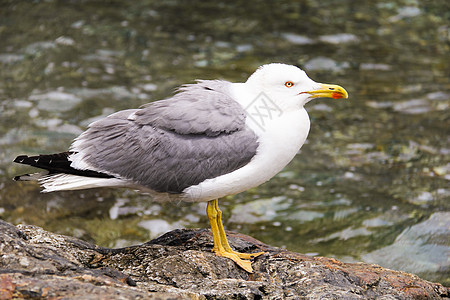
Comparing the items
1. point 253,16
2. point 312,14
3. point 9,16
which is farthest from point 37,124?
point 312,14

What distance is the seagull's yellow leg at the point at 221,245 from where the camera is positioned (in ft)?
16.7

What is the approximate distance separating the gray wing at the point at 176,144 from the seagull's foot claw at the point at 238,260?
0.64 metres

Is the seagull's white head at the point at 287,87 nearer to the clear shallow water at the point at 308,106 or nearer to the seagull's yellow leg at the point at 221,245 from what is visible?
the seagull's yellow leg at the point at 221,245

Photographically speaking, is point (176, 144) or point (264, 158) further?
point (176, 144)

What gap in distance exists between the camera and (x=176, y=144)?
5.11 m

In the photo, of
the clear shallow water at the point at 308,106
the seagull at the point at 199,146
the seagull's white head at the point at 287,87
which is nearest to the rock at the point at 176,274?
the seagull at the point at 199,146

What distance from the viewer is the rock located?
11.9 ft

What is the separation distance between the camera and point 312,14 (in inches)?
558

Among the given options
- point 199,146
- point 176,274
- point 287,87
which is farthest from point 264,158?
point 176,274

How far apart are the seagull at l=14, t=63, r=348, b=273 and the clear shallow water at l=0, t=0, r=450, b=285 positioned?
2991 mm

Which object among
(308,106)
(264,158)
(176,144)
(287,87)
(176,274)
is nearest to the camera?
(176,274)

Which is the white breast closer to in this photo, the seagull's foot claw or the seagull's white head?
the seagull's white head

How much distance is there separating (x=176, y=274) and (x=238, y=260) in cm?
73

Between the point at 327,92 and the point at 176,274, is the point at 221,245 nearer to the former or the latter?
the point at 176,274
